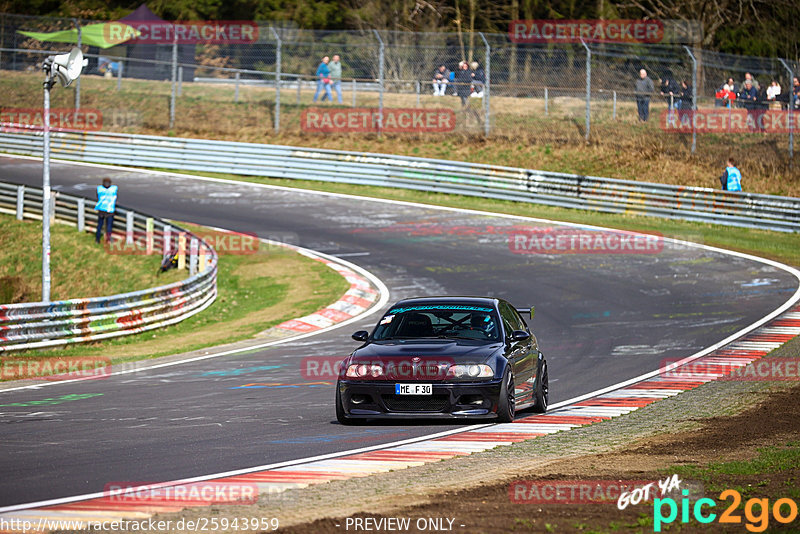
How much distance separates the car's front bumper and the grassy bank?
22.6 m

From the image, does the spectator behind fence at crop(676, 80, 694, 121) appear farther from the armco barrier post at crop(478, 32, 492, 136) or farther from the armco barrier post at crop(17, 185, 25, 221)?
the armco barrier post at crop(17, 185, 25, 221)

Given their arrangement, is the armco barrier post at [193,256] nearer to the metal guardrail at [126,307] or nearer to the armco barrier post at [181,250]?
the metal guardrail at [126,307]

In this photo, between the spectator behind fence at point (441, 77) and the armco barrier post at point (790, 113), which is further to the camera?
the spectator behind fence at point (441, 77)

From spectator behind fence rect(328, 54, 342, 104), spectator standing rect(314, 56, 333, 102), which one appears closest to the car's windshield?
spectator behind fence rect(328, 54, 342, 104)

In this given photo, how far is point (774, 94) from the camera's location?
30281 mm

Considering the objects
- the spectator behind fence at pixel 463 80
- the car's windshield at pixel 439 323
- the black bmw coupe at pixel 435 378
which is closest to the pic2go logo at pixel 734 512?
the black bmw coupe at pixel 435 378

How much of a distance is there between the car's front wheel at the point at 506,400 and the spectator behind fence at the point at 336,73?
2689cm

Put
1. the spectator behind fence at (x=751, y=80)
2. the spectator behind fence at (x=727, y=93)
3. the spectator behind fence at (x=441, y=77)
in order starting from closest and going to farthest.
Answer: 1. the spectator behind fence at (x=751, y=80)
2. the spectator behind fence at (x=727, y=93)
3. the spectator behind fence at (x=441, y=77)

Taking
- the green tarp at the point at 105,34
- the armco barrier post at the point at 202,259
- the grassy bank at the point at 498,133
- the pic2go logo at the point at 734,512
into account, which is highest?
the green tarp at the point at 105,34

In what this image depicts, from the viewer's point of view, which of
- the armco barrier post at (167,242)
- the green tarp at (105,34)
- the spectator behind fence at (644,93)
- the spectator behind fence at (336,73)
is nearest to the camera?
the armco barrier post at (167,242)

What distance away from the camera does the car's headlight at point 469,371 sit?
1030 cm

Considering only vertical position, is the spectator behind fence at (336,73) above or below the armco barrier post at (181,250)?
above

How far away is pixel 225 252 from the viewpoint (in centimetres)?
2667

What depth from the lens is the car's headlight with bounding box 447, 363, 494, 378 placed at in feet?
33.8
